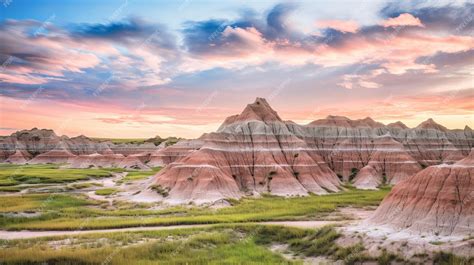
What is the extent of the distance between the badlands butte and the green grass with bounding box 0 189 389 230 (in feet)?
28.1

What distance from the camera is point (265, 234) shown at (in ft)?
139

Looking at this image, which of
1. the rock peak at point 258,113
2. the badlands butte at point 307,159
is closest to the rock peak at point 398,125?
the badlands butte at point 307,159

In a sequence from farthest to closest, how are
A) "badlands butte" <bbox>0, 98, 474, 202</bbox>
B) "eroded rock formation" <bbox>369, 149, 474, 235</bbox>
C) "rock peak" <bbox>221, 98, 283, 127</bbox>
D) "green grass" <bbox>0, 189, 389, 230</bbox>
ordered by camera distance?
"rock peak" <bbox>221, 98, 283, 127</bbox>, "badlands butte" <bbox>0, 98, 474, 202</bbox>, "green grass" <bbox>0, 189, 389, 230</bbox>, "eroded rock formation" <bbox>369, 149, 474, 235</bbox>

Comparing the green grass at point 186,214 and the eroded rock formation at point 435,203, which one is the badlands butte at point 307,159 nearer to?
the eroded rock formation at point 435,203

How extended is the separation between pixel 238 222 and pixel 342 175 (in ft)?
233

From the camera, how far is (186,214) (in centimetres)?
5644

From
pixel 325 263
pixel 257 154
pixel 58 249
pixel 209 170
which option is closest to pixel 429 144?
pixel 257 154

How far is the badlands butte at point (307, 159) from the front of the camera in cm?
7100

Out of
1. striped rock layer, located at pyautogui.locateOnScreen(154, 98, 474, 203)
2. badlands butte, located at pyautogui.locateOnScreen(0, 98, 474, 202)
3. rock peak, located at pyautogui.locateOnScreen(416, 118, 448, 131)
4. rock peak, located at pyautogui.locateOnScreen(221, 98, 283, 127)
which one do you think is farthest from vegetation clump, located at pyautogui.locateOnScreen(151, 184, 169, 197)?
rock peak, located at pyautogui.locateOnScreen(416, 118, 448, 131)

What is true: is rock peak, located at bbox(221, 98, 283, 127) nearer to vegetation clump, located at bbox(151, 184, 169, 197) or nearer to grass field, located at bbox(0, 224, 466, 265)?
vegetation clump, located at bbox(151, 184, 169, 197)

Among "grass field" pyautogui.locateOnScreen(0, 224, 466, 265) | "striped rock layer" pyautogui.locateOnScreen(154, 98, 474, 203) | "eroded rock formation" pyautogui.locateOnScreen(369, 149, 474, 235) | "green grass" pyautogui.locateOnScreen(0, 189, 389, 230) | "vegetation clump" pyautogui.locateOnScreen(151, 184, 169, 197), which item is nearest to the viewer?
"grass field" pyautogui.locateOnScreen(0, 224, 466, 265)

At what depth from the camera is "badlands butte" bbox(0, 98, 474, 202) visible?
71000 millimetres

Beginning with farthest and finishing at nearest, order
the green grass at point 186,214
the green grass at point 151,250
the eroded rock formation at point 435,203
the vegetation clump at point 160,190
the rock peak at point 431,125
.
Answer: the rock peak at point 431,125 → the vegetation clump at point 160,190 → the green grass at point 186,214 → the eroded rock formation at point 435,203 → the green grass at point 151,250

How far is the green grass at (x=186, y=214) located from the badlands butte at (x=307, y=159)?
8560 millimetres
